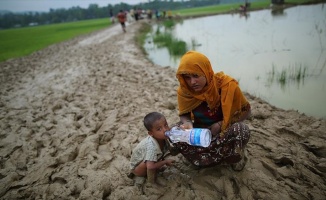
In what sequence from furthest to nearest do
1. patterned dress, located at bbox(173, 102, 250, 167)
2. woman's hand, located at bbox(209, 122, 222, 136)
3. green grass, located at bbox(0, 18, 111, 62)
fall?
green grass, located at bbox(0, 18, 111, 62) → woman's hand, located at bbox(209, 122, 222, 136) → patterned dress, located at bbox(173, 102, 250, 167)

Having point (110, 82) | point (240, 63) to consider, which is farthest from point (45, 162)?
point (240, 63)

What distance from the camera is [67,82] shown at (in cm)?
683

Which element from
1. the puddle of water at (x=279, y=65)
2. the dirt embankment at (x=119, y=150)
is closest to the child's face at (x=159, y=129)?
the dirt embankment at (x=119, y=150)

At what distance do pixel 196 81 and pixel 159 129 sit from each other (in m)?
0.56

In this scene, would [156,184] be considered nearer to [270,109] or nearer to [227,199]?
[227,199]

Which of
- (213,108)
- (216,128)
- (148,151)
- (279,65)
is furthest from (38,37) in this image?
(216,128)

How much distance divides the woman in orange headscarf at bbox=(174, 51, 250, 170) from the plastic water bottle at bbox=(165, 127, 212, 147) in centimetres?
8

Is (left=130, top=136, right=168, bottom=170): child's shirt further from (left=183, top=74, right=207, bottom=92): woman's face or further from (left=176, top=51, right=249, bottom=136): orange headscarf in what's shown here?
(left=183, top=74, right=207, bottom=92): woman's face

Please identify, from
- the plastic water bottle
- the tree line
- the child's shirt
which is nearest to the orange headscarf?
the plastic water bottle

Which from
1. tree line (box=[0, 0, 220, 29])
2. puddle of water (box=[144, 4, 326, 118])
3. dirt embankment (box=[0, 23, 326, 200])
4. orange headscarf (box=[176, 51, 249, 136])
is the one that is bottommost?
dirt embankment (box=[0, 23, 326, 200])

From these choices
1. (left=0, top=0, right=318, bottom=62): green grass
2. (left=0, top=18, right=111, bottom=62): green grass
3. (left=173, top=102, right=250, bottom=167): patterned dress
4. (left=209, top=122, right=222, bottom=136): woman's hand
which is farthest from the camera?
(left=0, top=0, right=318, bottom=62): green grass

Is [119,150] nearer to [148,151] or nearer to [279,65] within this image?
[148,151]

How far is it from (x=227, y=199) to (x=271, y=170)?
0.62 meters

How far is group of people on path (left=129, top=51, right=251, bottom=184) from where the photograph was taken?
2025mm
